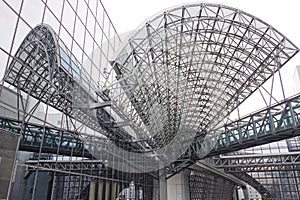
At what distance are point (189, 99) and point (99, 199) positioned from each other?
19195mm

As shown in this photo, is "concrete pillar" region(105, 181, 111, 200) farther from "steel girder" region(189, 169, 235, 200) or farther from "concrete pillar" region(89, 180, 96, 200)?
"steel girder" region(189, 169, 235, 200)

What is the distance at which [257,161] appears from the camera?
36.0m

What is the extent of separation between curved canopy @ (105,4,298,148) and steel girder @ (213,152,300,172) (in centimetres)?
837

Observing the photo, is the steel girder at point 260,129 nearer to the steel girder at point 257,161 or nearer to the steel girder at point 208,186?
the steel girder at point 257,161

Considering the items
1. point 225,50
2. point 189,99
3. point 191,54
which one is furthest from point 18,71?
point 189,99

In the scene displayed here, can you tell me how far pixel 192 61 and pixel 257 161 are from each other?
22459 millimetres

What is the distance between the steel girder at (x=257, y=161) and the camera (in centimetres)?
3194

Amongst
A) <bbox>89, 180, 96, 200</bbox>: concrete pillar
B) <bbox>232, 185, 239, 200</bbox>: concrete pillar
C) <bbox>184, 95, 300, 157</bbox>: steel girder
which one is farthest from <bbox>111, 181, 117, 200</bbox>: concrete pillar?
<bbox>232, 185, 239, 200</bbox>: concrete pillar

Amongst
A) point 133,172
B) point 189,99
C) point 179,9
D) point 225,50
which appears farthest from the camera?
point 189,99

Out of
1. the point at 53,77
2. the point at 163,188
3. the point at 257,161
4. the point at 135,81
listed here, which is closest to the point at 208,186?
the point at 257,161

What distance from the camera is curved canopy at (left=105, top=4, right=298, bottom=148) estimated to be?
15.7m

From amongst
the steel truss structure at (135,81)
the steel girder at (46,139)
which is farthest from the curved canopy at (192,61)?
the steel girder at (46,139)

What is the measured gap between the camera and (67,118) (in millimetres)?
10617

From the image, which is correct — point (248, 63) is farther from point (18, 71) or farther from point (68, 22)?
point (18, 71)
